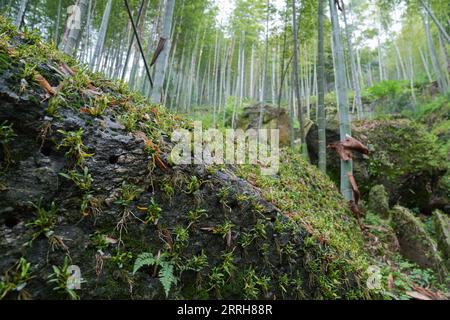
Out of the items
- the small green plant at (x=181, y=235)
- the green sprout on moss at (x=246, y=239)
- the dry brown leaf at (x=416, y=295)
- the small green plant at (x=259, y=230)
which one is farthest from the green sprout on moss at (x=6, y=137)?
the dry brown leaf at (x=416, y=295)

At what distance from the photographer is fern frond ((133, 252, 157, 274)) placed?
135cm

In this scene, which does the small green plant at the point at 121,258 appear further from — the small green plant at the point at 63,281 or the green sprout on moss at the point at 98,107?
the green sprout on moss at the point at 98,107

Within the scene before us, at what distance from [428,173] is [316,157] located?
239 centimetres

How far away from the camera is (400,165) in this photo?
5.70 m

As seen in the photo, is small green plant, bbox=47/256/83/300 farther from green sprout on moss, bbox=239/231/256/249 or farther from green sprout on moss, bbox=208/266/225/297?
green sprout on moss, bbox=239/231/256/249

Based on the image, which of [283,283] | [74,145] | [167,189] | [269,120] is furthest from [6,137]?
[269,120]

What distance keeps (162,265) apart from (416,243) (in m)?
4.10

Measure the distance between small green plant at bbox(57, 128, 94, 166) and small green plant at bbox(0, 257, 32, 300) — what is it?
0.58 meters

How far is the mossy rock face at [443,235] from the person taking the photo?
145 inches

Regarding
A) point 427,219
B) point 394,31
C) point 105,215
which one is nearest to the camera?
point 105,215

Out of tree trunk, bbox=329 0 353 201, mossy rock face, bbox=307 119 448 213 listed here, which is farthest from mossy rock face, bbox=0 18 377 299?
mossy rock face, bbox=307 119 448 213

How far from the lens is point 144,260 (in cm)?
138
